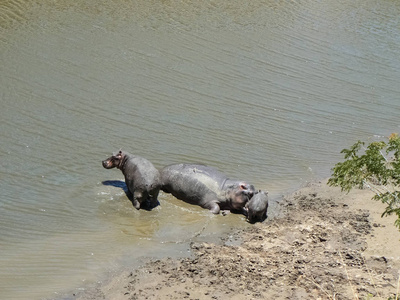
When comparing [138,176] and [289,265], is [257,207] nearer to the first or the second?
[289,265]

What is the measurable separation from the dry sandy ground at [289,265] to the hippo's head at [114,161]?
2.47 metres

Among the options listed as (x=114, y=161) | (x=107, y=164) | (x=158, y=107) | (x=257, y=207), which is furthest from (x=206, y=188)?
(x=158, y=107)

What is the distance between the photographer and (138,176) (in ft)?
36.8

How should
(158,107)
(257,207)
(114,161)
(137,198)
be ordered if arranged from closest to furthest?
(257,207) < (137,198) < (114,161) < (158,107)

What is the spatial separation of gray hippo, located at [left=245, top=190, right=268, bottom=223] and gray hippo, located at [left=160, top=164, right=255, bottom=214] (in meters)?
0.20

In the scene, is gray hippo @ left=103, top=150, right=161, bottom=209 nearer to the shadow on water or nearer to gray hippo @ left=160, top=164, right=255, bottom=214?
the shadow on water

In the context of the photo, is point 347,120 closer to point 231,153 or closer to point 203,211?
point 231,153

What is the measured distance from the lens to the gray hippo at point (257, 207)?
1093 centimetres

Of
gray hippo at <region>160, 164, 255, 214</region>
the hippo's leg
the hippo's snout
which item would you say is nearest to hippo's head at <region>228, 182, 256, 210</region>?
gray hippo at <region>160, 164, 255, 214</region>

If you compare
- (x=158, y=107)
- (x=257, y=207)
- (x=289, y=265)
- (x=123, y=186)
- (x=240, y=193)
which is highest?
(x=158, y=107)

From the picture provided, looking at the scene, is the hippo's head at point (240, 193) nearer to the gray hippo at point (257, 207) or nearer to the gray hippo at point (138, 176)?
the gray hippo at point (257, 207)

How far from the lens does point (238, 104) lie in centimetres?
1566

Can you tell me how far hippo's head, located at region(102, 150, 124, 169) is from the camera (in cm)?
1179

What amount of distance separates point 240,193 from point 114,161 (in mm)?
2310
